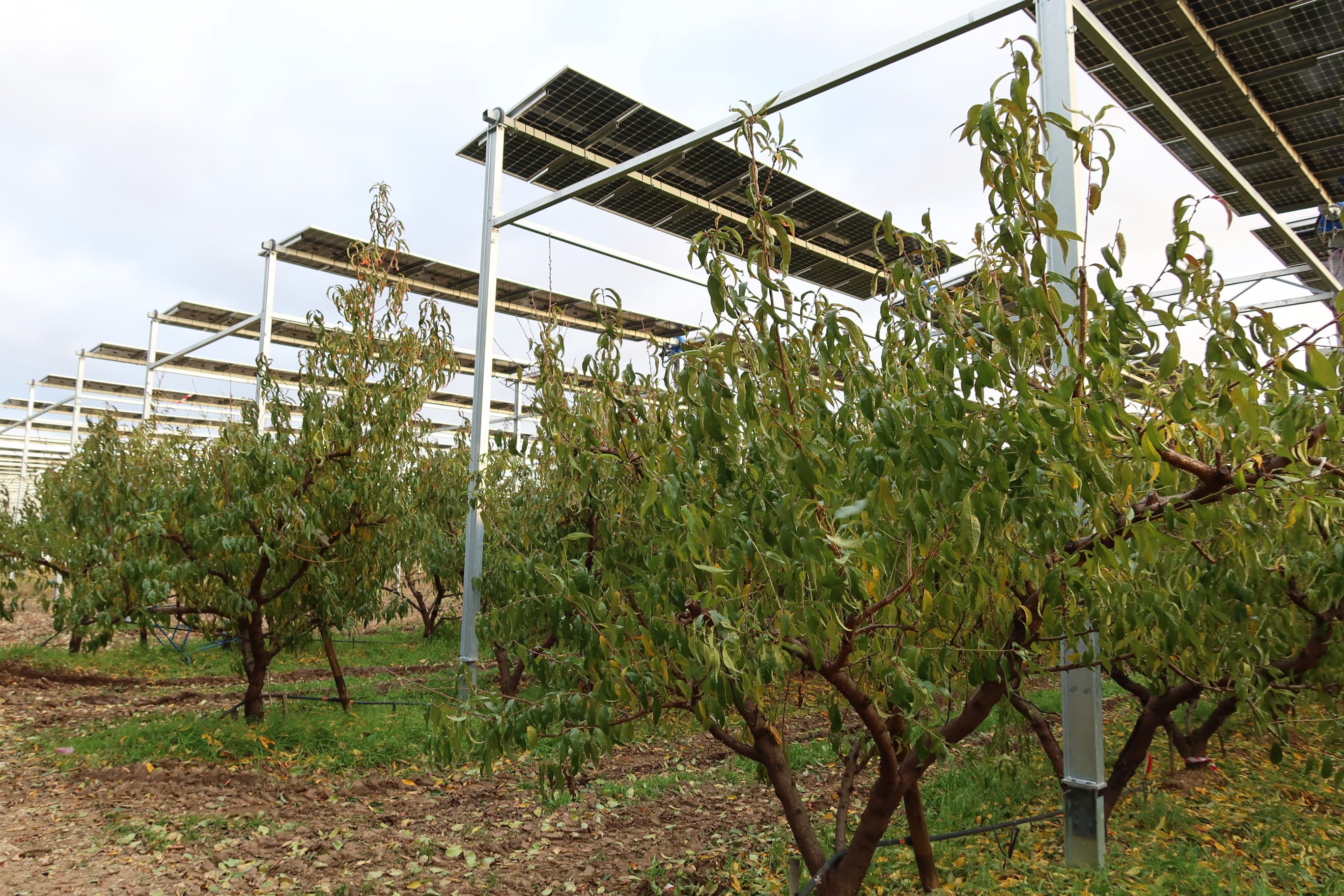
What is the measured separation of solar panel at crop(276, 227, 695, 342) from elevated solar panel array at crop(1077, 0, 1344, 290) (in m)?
5.61

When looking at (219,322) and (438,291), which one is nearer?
(438,291)

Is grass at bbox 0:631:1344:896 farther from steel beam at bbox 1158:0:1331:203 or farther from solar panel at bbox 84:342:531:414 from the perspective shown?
solar panel at bbox 84:342:531:414

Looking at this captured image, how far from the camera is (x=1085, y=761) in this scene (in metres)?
4.29

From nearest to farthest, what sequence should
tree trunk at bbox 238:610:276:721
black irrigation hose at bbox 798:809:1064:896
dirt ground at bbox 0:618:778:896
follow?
black irrigation hose at bbox 798:809:1064:896
dirt ground at bbox 0:618:778:896
tree trunk at bbox 238:610:276:721

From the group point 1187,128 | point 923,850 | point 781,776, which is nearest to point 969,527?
point 781,776

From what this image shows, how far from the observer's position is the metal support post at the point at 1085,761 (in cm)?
427

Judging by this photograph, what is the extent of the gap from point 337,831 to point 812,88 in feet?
21.6

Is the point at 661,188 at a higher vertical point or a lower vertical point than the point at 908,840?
higher

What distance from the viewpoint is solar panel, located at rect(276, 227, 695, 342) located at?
37.2 ft

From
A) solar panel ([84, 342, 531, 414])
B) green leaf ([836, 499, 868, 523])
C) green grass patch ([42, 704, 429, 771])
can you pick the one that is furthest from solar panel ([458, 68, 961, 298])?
solar panel ([84, 342, 531, 414])

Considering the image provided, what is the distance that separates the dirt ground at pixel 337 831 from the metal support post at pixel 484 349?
1.67 metres

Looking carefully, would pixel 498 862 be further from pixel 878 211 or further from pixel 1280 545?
pixel 878 211

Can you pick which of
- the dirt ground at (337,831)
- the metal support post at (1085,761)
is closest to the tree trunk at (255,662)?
the dirt ground at (337,831)

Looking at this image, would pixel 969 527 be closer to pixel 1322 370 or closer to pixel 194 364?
pixel 1322 370
